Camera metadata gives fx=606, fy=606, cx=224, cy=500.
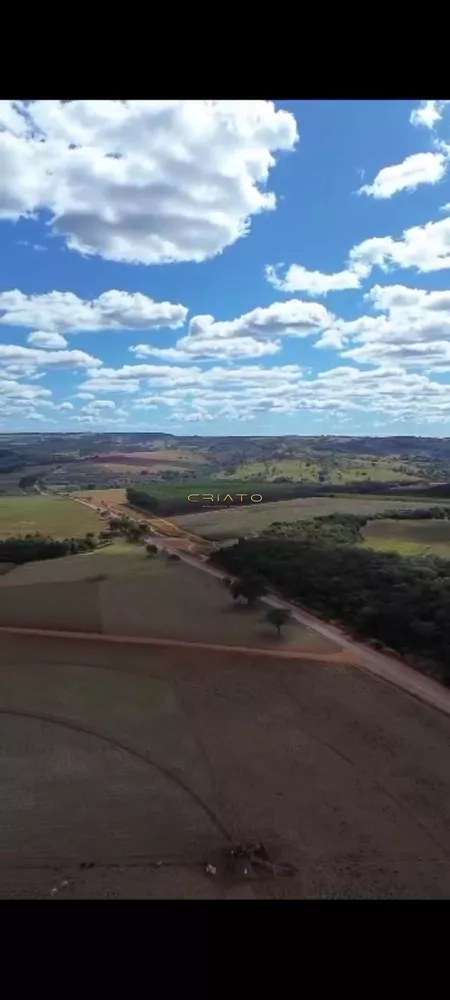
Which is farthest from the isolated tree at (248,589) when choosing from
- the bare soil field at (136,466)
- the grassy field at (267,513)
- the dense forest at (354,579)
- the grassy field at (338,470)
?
the bare soil field at (136,466)

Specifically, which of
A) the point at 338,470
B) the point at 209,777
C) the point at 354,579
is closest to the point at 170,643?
the point at 209,777

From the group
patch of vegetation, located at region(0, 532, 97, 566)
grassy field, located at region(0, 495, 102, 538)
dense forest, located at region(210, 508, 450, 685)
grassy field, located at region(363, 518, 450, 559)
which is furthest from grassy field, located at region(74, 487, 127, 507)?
grassy field, located at region(363, 518, 450, 559)

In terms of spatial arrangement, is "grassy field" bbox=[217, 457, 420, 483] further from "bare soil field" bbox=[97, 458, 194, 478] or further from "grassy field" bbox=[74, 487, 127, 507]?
"grassy field" bbox=[74, 487, 127, 507]

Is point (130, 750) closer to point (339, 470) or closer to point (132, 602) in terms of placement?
A: point (132, 602)
